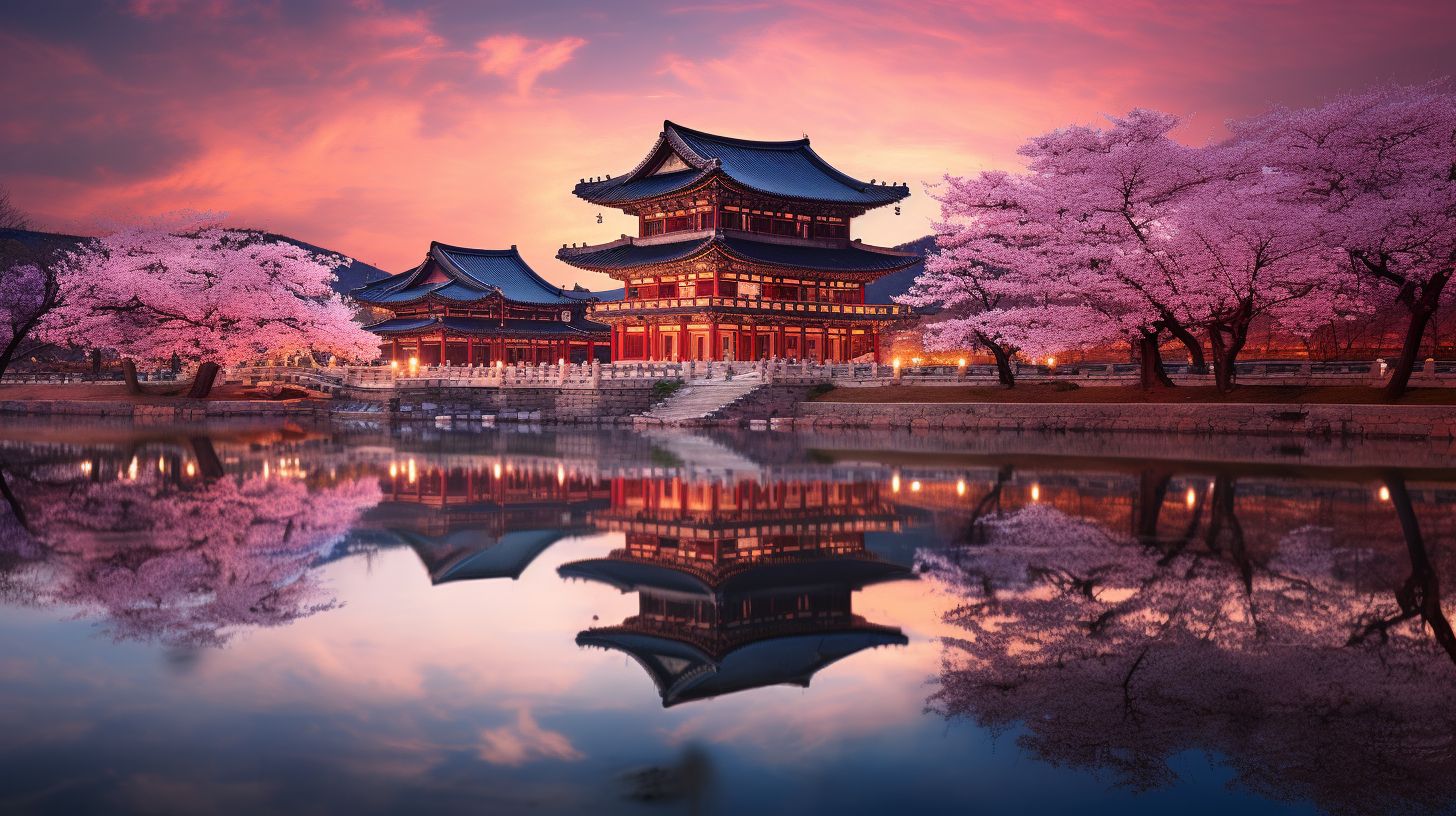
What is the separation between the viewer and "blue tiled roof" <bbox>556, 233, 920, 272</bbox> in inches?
2601

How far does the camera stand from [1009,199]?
49844 mm

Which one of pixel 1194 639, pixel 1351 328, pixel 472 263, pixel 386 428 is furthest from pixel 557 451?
pixel 1351 328

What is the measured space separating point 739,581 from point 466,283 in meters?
76.0

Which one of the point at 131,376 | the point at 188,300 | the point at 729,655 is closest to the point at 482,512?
the point at 729,655

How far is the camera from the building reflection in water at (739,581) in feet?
28.2

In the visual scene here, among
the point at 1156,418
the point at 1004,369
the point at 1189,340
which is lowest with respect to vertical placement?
the point at 1156,418

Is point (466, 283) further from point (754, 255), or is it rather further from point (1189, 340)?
point (1189, 340)

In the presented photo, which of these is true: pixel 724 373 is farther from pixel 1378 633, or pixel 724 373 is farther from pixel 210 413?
pixel 1378 633

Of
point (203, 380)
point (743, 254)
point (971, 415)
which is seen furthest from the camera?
point (743, 254)

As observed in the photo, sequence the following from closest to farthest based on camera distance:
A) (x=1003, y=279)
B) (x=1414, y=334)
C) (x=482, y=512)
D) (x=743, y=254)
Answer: (x=482, y=512), (x=1414, y=334), (x=1003, y=279), (x=743, y=254)

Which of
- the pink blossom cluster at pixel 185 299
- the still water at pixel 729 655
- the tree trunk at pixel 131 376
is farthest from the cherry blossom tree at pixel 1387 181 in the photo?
the tree trunk at pixel 131 376

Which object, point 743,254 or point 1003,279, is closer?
point 1003,279

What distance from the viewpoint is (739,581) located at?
11.8 meters

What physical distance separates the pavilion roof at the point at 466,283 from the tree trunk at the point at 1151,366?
165 feet
